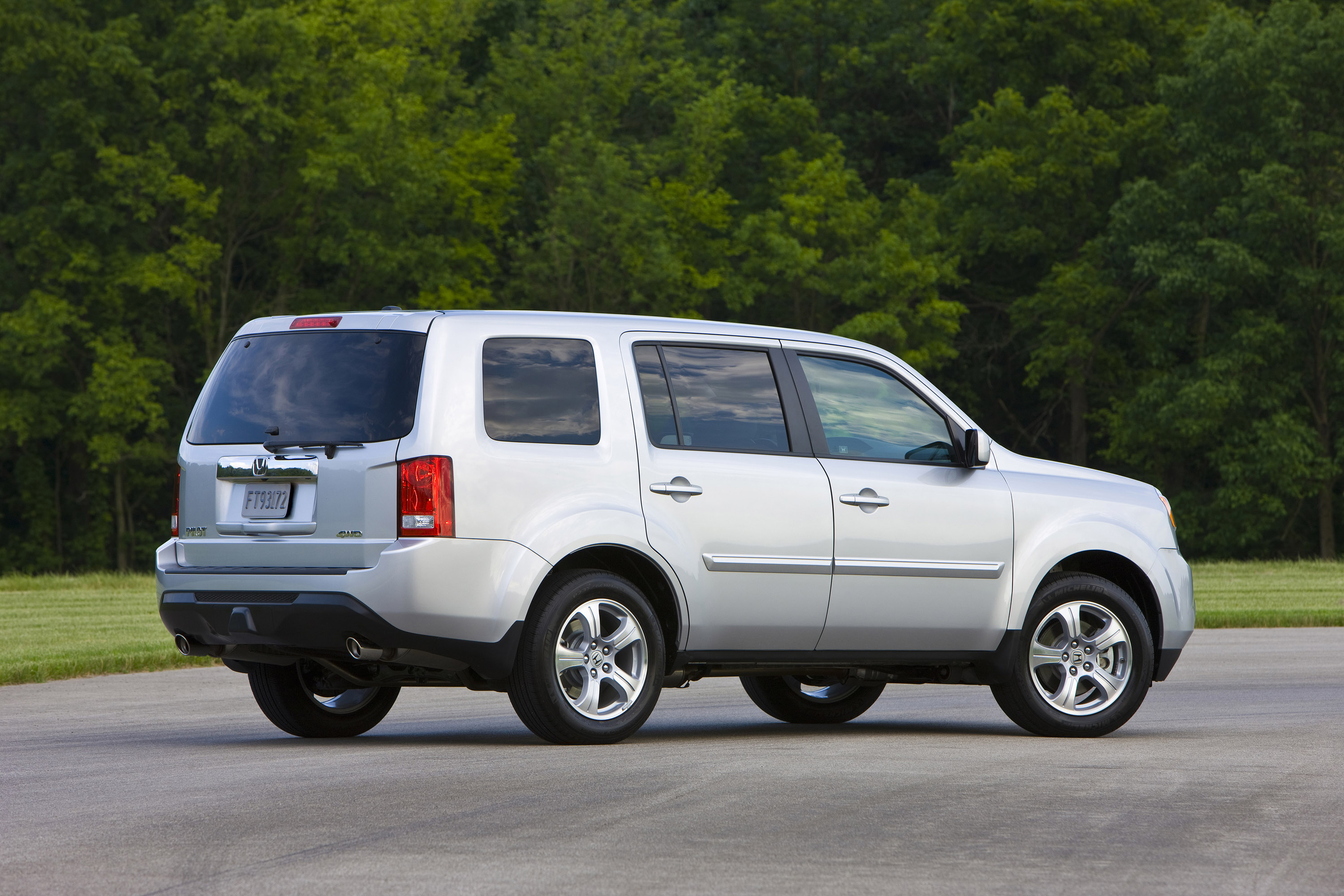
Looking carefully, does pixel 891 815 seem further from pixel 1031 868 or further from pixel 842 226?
pixel 842 226

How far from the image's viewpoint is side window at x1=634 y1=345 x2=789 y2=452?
9.81 metres

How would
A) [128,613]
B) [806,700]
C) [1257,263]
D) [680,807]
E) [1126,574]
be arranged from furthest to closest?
1. [1257,263]
2. [128,613]
3. [806,700]
4. [1126,574]
5. [680,807]

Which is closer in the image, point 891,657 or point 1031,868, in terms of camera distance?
point 1031,868

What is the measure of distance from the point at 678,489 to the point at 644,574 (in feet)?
1.55

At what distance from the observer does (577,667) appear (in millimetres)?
9469

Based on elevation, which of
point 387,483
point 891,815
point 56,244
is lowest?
point 891,815

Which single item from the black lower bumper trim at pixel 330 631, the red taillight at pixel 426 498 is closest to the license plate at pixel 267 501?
the black lower bumper trim at pixel 330 631

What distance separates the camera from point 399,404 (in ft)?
30.0

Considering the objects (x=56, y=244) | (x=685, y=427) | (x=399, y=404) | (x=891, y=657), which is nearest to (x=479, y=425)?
(x=399, y=404)

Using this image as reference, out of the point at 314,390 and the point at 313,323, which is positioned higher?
the point at 313,323

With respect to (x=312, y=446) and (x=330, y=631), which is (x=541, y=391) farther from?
(x=330, y=631)

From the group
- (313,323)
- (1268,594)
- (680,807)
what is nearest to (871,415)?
(313,323)

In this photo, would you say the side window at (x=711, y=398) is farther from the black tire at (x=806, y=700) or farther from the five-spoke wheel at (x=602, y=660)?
the black tire at (x=806, y=700)

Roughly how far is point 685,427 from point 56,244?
141 ft
